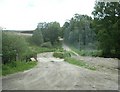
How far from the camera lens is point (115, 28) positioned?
125 ft

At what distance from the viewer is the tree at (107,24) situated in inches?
1628

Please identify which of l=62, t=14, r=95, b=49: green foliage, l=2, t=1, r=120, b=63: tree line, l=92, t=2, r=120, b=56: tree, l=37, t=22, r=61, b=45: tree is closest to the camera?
l=2, t=1, r=120, b=63: tree line

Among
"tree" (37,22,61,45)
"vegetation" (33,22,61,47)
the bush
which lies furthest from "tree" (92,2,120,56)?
"tree" (37,22,61,45)

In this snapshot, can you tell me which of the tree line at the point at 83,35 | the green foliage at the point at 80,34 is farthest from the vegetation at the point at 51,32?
the green foliage at the point at 80,34

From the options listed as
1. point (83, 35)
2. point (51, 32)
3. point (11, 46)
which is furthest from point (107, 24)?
point (51, 32)

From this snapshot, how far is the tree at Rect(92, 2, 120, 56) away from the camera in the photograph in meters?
41.3

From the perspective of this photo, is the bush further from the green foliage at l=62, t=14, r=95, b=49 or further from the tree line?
the green foliage at l=62, t=14, r=95, b=49

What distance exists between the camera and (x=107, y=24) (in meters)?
43.0

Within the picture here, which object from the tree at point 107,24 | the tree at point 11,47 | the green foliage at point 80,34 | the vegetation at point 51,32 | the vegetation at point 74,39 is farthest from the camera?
the vegetation at point 51,32

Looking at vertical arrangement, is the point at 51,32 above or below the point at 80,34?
above

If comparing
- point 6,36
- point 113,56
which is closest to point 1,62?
point 6,36

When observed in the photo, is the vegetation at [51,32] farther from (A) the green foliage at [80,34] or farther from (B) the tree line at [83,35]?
(A) the green foliage at [80,34]

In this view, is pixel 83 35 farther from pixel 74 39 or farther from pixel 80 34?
pixel 74 39

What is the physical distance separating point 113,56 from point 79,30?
2730 centimetres
